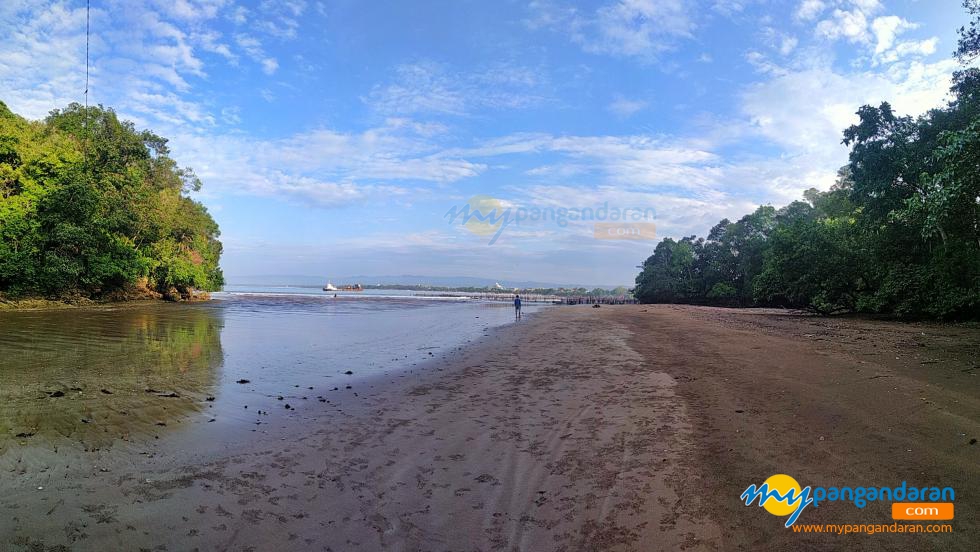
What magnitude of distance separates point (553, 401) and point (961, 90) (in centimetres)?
2364

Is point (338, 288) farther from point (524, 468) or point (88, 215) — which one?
point (524, 468)

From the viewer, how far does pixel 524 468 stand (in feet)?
15.9

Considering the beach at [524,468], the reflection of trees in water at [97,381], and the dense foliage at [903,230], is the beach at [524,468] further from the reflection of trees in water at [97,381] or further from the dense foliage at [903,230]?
the dense foliage at [903,230]

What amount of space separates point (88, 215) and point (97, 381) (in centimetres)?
2959

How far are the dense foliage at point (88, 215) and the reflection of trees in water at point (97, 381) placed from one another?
16391mm

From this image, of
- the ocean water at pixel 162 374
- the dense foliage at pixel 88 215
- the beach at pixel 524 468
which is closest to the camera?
the beach at pixel 524 468

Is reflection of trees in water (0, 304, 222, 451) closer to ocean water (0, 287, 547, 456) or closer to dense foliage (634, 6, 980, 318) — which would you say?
ocean water (0, 287, 547, 456)

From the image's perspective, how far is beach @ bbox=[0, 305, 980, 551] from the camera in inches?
133

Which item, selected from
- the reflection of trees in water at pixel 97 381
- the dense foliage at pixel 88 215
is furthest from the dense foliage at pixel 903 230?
the dense foliage at pixel 88 215

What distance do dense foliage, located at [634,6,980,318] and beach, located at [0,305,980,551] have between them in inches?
205

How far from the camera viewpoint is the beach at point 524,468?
339cm

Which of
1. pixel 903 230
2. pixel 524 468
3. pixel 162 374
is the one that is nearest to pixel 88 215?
pixel 162 374

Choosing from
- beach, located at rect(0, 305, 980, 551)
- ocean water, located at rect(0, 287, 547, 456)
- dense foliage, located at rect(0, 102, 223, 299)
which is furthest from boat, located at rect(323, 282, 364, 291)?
beach, located at rect(0, 305, 980, 551)

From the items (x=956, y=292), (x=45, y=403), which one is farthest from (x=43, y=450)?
(x=956, y=292)
